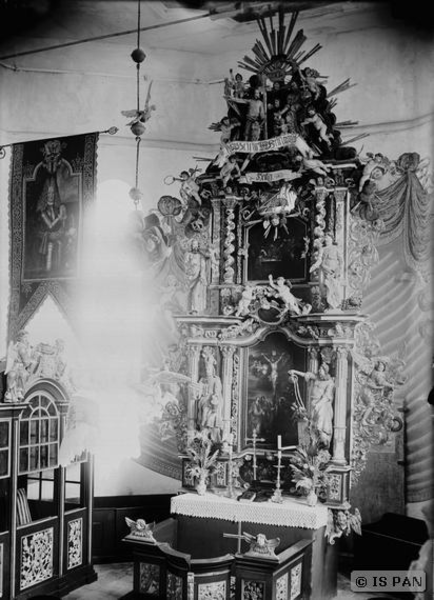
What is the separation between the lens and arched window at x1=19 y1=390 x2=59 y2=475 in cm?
960

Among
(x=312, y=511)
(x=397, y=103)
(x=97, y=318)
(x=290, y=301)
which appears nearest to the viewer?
(x=312, y=511)

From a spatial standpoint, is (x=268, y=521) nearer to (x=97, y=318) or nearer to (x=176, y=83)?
(x=97, y=318)

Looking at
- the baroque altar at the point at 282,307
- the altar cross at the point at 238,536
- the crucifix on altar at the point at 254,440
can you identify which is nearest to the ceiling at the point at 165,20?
the baroque altar at the point at 282,307

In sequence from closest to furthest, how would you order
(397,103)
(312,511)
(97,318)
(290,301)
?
(312,511), (290,301), (397,103), (97,318)

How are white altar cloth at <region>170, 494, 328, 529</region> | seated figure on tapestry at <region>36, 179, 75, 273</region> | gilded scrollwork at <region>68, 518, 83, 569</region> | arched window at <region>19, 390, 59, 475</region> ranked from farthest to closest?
seated figure on tapestry at <region>36, 179, 75, 273</region>
gilded scrollwork at <region>68, 518, 83, 569</region>
arched window at <region>19, 390, 59, 475</region>
white altar cloth at <region>170, 494, 328, 529</region>

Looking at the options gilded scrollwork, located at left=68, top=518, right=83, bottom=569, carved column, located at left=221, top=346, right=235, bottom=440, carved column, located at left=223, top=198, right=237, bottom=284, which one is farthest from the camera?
carved column, located at left=223, top=198, right=237, bottom=284

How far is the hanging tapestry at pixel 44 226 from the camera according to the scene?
12055 mm

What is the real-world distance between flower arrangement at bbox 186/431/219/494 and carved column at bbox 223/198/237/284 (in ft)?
7.76

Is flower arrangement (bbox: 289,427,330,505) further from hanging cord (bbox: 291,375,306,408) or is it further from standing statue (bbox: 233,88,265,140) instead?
standing statue (bbox: 233,88,265,140)

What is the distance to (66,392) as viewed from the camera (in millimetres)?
10258

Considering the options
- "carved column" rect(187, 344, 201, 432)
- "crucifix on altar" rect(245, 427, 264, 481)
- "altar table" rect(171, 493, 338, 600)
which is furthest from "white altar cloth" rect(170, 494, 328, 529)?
"carved column" rect(187, 344, 201, 432)

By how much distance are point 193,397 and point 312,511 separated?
2459 mm

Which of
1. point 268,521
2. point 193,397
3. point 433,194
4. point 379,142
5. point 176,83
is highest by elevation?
point 176,83

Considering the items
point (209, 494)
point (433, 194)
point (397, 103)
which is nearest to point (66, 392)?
point (209, 494)
